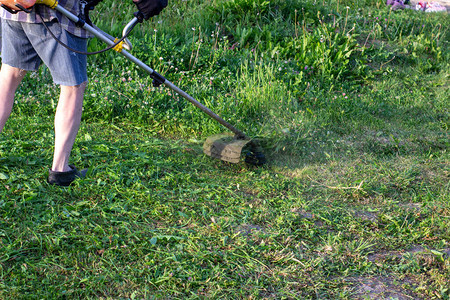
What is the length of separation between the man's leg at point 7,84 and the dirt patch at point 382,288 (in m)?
2.33

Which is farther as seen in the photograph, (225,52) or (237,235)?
(225,52)

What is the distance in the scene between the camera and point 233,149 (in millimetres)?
3789

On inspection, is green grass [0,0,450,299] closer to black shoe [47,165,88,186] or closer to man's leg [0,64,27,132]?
black shoe [47,165,88,186]

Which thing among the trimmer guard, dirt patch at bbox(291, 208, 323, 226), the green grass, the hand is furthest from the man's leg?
dirt patch at bbox(291, 208, 323, 226)

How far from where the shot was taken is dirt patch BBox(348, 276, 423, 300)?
2.49 metres

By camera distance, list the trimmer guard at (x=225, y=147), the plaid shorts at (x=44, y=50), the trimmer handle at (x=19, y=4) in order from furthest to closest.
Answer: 1. the trimmer guard at (x=225, y=147)
2. the plaid shorts at (x=44, y=50)
3. the trimmer handle at (x=19, y=4)

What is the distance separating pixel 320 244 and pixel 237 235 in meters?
0.50

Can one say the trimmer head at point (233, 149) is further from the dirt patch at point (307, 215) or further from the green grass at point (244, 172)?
the dirt patch at point (307, 215)

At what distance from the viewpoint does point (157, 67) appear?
5.08 m

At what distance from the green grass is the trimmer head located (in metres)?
0.11

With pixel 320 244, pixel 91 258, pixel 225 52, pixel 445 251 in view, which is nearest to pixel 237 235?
pixel 320 244

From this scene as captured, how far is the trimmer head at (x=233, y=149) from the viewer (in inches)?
149

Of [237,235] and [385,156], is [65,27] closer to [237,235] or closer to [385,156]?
[237,235]

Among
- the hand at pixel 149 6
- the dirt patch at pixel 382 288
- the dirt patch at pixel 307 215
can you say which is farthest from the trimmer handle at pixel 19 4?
the dirt patch at pixel 382 288
